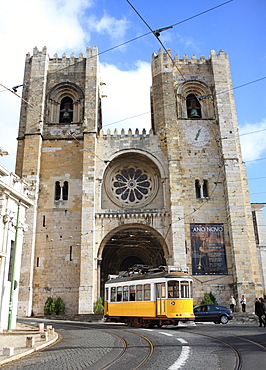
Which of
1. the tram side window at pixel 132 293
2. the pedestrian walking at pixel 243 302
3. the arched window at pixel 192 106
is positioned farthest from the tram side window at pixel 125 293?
the arched window at pixel 192 106

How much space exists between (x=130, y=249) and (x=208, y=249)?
705 centimetres

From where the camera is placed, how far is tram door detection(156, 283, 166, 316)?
12.8m

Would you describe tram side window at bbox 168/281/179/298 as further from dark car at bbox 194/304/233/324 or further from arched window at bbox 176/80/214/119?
arched window at bbox 176/80/214/119

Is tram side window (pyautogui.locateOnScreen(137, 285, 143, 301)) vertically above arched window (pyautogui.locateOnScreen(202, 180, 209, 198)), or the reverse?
arched window (pyautogui.locateOnScreen(202, 180, 209, 198))

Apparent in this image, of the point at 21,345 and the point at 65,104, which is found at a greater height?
the point at 65,104

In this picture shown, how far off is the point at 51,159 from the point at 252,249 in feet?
43.2

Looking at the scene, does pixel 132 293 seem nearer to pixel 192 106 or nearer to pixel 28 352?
pixel 28 352

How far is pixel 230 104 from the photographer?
77.6 ft

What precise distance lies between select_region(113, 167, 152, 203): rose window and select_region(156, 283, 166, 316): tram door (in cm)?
1023

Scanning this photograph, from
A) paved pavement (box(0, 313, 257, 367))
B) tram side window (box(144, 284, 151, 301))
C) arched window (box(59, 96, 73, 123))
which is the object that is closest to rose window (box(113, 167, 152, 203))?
arched window (box(59, 96, 73, 123))

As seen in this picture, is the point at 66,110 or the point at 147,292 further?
the point at 66,110

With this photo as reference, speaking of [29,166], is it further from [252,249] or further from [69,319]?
[252,249]

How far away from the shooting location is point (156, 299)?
13023 millimetres

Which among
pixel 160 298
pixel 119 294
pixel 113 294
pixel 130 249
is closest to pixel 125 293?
pixel 119 294
